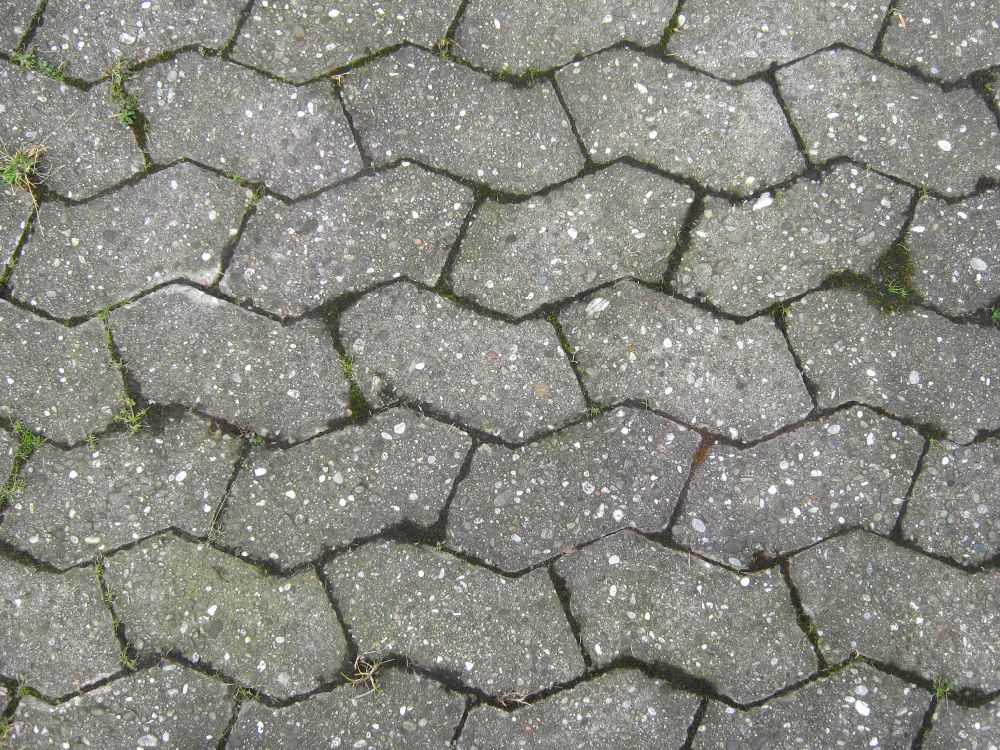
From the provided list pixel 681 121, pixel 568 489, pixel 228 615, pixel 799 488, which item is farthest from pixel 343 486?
pixel 681 121

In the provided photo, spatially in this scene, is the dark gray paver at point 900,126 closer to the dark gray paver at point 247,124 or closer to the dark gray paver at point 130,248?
the dark gray paver at point 247,124

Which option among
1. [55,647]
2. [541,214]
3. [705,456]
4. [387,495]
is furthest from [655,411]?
[55,647]

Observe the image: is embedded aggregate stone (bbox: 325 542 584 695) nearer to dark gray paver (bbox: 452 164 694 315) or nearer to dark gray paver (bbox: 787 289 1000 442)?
dark gray paver (bbox: 452 164 694 315)

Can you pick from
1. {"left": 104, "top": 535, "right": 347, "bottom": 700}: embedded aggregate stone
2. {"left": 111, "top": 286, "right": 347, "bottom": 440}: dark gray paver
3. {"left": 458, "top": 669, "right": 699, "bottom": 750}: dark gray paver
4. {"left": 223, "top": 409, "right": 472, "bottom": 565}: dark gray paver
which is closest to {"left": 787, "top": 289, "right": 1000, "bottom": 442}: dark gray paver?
{"left": 458, "top": 669, "right": 699, "bottom": 750}: dark gray paver

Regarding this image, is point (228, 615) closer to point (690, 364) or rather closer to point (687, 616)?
point (687, 616)

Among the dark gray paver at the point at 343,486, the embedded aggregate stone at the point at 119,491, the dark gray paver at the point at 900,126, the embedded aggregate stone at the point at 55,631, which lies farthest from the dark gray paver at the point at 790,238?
the embedded aggregate stone at the point at 55,631

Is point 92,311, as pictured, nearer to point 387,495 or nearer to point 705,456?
point 387,495
